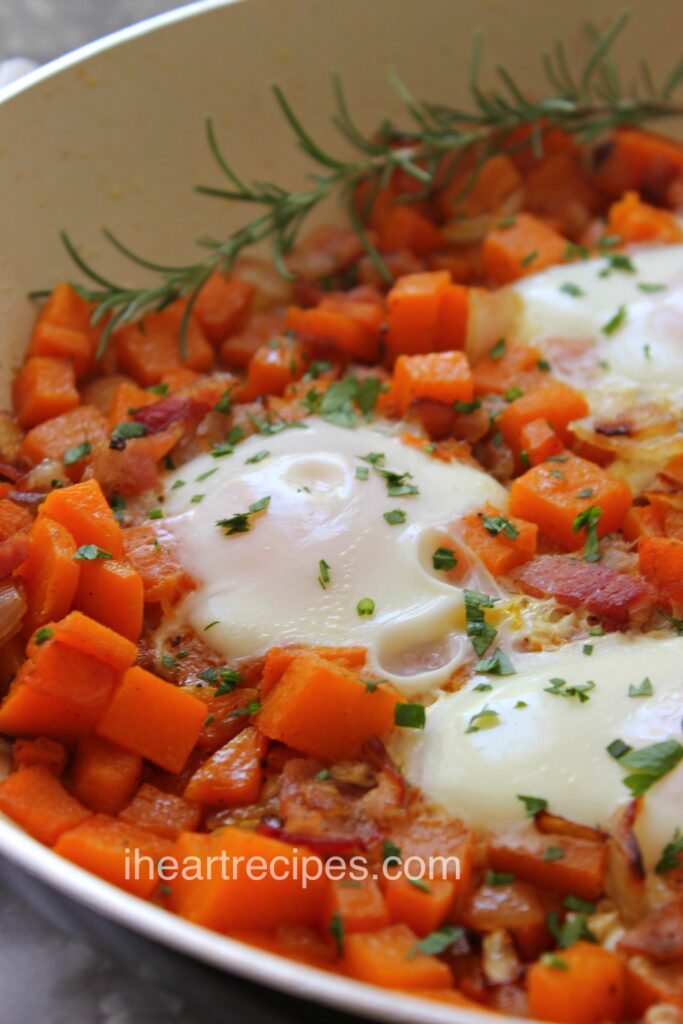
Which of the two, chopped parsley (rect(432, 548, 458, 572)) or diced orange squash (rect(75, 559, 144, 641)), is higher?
diced orange squash (rect(75, 559, 144, 641))

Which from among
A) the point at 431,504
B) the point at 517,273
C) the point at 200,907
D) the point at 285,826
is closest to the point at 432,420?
the point at 431,504

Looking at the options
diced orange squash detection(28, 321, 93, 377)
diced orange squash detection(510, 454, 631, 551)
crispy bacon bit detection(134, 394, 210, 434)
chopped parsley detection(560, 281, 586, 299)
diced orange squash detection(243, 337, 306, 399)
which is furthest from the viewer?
chopped parsley detection(560, 281, 586, 299)

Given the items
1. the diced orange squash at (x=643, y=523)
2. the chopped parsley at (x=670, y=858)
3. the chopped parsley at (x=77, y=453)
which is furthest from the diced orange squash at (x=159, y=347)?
the chopped parsley at (x=670, y=858)

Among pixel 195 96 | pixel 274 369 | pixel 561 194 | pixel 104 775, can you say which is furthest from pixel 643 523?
pixel 195 96

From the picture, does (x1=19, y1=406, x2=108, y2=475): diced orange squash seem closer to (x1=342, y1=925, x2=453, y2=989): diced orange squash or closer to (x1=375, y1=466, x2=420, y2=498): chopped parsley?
(x1=375, y1=466, x2=420, y2=498): chopped parsley

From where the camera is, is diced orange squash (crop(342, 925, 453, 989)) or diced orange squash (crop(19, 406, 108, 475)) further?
diced orange squash (crop(19, 406, 108, 475))

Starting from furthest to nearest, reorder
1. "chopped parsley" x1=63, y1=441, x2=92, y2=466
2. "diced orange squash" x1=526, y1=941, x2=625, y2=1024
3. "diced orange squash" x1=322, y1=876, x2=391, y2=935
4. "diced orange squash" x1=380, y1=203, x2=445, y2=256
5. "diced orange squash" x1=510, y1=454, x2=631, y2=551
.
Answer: "diced orange squash" x1=380, y1=203, x2=445, y2=256, "chopped parsley" x1=63, y1=441, x2=92, y2=466, "diced orange squash" x1=510, y1=454, x2=631, y2=551, "diced orange squash" x1=322, y1=876, x2=391, y2=935, "diced orange squash" x1=526, y1=941, x2=625, y2=1024

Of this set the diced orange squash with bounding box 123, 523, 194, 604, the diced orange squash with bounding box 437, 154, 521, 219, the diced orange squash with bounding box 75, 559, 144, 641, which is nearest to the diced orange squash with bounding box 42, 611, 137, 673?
the diced orange squash with bounding box 75, 559, 144, 641

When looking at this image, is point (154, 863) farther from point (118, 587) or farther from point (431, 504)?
point (431, 504)
